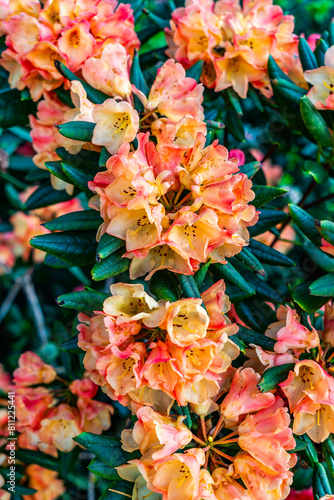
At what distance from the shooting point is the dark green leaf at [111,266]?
2.93ft

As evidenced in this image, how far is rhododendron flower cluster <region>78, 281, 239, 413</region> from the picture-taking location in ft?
2.78

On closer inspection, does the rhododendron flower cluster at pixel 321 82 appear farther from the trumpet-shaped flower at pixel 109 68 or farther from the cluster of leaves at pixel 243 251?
the trumpet-shaped flower at pixel 109 68

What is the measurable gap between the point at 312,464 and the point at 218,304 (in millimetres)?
431

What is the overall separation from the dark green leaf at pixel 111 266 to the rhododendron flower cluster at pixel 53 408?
0.55 metres

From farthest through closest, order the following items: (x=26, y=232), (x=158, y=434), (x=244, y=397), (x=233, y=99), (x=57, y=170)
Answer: (x=26, y=232) → (x=233, y=99) → (x=57, y=170) → (x=244, y=397) → (x=158, y=434)

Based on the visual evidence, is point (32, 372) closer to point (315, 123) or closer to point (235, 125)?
point (235, 125)

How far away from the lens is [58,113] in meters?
1.25

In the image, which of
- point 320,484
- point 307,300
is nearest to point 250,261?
point 307,300

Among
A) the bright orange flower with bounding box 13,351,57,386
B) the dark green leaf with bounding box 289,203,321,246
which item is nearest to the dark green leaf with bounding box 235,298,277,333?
the dark green leaf with bounding box 289,203,321,246

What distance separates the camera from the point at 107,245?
91 cm

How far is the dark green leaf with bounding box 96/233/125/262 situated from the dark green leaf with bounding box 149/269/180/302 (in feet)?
0.32

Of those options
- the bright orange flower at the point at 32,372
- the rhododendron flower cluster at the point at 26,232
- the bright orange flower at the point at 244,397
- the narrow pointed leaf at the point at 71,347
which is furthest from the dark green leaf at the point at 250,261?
the rhododendron flower cluster at the point at 26,232

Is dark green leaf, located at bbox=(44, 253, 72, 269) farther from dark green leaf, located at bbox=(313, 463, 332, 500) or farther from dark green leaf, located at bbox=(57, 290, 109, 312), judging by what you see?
dark green leaf, located at bbox=(313, 463, 332, 500)

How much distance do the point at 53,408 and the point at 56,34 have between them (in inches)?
40.3
